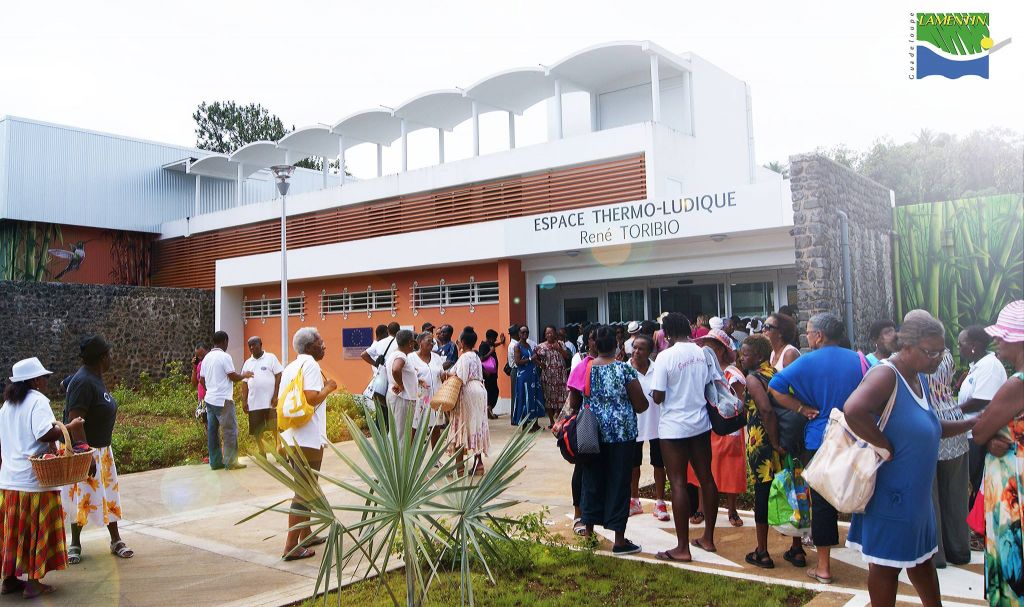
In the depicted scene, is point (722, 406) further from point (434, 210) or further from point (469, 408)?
point (434, 210)

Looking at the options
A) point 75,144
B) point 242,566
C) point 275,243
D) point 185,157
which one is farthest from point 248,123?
point 242,566

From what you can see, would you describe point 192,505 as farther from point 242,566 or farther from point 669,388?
point 669,388

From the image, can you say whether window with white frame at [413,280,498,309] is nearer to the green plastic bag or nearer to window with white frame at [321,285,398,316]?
window with white frame at [321,285,398,316]

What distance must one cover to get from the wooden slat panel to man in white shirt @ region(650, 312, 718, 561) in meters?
10.3

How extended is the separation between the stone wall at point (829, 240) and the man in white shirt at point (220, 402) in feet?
23.4

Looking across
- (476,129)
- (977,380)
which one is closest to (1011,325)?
(977,380)

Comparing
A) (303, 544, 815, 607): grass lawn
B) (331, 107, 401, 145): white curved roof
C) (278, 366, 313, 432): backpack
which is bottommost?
(303, 544, 815, 607): grass lawn

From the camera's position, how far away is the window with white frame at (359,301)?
18.3 m

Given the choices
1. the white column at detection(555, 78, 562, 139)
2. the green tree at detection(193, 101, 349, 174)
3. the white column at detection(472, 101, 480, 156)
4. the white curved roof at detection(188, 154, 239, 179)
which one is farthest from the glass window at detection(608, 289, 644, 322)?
the green tree at detection(193, 101, 349, 174)

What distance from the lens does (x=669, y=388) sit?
536 centimetres

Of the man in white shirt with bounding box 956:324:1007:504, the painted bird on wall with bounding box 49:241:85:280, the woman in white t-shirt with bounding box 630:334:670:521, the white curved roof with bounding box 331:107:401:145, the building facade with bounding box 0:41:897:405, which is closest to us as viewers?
the man in white shirt with bounding box 956:324:1007:504

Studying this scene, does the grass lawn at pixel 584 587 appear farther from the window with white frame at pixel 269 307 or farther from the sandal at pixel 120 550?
the window with white frame at pixel 269 307

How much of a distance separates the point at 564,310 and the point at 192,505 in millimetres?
10120

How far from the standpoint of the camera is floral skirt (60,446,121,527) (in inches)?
220
